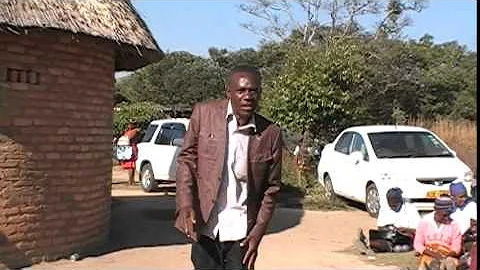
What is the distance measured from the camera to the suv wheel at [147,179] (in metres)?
18.2

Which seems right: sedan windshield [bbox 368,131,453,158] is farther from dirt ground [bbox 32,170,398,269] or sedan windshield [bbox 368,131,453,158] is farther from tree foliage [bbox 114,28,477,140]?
tree foliage [bbox 114,28,477,140]

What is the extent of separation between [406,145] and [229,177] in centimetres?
987

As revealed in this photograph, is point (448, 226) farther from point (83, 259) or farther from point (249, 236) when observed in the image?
point (83, 259)

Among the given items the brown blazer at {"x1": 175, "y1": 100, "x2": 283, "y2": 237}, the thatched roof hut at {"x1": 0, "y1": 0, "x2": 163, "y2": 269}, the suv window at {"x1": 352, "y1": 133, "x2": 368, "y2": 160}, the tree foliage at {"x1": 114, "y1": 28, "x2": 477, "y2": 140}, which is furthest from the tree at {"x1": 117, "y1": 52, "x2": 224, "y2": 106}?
the brown blazer at {"x1": 175, "y1": 100, "x2": 283, "y2": 237}

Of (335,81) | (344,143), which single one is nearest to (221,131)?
(344,143)

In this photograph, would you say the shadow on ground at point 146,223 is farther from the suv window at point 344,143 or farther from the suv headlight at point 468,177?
the suv headlight at point 468,177

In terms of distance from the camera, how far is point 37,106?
843 centimetres

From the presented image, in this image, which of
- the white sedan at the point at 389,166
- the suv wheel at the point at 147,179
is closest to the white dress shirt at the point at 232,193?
the white sedan at the point at 389,166

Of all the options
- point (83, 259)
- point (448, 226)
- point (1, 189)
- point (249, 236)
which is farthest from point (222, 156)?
point (83, 259)

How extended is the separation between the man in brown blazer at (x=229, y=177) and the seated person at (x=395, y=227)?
5203mm

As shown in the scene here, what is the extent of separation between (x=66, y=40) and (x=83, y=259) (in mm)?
2405

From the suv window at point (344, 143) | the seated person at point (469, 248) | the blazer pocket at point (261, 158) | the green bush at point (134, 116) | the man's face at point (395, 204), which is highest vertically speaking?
the green bush at point (134, 116)

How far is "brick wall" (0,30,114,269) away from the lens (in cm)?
817

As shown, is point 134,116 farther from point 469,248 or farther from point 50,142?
point 469,248
